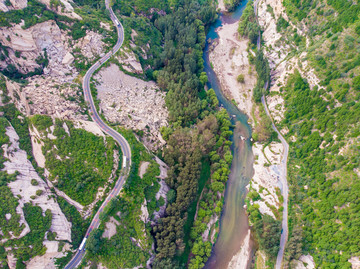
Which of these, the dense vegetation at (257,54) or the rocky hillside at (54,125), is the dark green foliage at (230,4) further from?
the rocky hillside at (54,125)

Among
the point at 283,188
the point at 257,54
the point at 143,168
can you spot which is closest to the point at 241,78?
the point at 257,54

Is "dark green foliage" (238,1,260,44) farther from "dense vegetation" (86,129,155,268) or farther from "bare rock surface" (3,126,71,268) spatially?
"bare rock surface" (3,126,71,268)

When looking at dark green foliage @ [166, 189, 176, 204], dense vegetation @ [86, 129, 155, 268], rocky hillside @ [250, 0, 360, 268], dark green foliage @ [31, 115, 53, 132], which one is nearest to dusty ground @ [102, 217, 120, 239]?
dense vegetation @ [86, 129, 155, 268]

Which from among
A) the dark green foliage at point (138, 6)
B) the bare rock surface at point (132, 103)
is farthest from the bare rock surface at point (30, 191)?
the dark green foliage at point (138, 6)

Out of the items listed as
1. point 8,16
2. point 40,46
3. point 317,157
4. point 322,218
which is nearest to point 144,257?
point 322,218

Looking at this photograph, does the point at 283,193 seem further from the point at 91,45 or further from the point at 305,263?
the point at 91,45

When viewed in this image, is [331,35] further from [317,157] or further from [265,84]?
[317,157]

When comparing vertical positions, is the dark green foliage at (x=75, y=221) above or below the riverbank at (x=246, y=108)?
below
